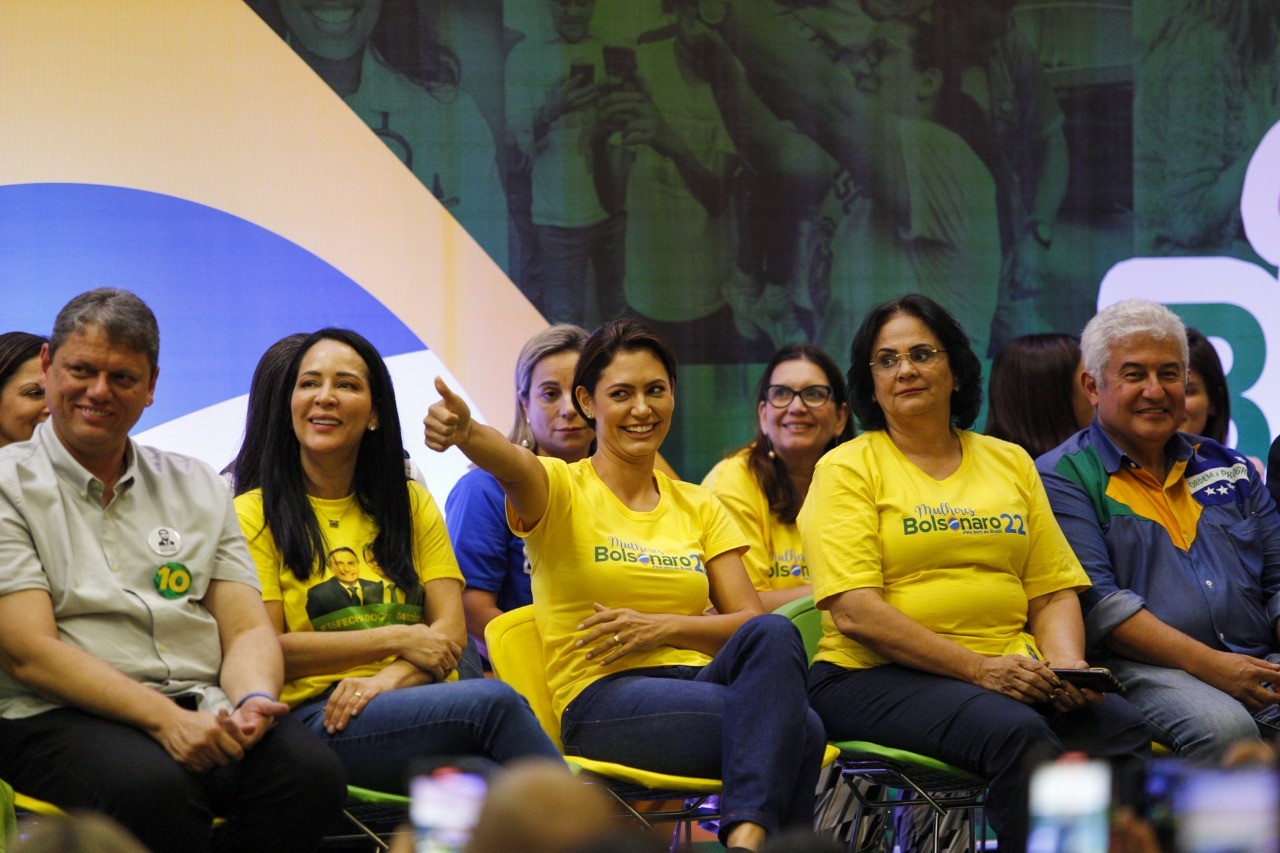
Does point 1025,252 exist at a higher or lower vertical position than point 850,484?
higher

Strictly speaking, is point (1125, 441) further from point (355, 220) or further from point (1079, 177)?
point (355, 220)

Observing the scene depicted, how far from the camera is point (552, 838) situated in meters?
0.91

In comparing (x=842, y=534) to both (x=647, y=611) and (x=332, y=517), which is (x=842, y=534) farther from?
(x=332, y=517)

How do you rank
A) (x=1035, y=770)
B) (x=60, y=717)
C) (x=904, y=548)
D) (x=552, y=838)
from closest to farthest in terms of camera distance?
(x=552, y=838) → (x=1035, y=770) → (x=60, y=717) → (x=904, y=548)

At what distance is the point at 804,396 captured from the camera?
4039mm

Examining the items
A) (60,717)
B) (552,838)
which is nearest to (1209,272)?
(60,717)

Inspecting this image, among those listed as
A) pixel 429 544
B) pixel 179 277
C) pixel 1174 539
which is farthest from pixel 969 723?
pixel 179 277

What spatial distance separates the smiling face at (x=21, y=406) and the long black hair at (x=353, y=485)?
734 mm

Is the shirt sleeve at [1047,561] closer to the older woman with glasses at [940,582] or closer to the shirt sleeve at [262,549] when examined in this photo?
the older woman with glasses at [940,582]

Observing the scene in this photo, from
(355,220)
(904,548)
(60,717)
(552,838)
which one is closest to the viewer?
(552,838)

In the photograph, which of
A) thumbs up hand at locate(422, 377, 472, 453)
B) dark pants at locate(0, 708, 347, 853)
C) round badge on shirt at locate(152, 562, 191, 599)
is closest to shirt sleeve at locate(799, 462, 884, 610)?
thumbs up hand at locate(422, 377, 472, 453)

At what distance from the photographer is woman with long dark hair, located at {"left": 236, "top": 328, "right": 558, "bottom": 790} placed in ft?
8.75

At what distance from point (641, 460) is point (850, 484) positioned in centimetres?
50

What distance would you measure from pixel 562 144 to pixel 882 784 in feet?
7.97
